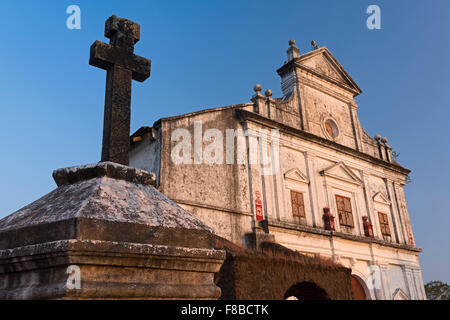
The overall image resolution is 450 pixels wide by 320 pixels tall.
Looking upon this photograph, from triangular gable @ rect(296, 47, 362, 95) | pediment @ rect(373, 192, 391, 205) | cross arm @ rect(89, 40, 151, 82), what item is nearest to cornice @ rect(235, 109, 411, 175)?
pediment @ rect(373, 192, 391, 205)

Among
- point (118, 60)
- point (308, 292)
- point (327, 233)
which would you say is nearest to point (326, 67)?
point (327, 233)

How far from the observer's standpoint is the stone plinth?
2010 millimetres

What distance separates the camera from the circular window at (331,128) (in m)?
17.6

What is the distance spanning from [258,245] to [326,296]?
2939 mm

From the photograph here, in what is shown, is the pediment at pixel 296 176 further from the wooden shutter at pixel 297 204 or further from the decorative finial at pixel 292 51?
the decorative finial at pixel 292 51

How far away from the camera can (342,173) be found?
17000 millimetres

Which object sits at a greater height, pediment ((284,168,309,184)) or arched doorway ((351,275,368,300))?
pediment ((284,168,309,184))

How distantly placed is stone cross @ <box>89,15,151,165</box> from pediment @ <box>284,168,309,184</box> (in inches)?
457

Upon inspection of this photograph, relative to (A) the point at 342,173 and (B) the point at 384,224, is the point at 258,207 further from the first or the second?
(B) the point at 384,224

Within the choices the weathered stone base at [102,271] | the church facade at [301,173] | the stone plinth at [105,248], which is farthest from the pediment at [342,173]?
the weathered stone base at [102,271]

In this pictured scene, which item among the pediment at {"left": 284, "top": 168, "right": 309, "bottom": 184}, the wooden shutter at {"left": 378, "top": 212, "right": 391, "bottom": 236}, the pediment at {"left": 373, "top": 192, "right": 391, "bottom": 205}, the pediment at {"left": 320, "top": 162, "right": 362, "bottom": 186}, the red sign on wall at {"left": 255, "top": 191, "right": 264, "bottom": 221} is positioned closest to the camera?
the red sign on wall at {"left": 255, "top": 191, "right": 264, "bottom": 221}

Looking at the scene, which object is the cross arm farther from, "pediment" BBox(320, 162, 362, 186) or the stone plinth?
"pediment" BBox(320, 162, 362, 186)

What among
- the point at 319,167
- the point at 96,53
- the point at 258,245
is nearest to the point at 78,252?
the point at 96,53

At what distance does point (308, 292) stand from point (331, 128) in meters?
9.27
